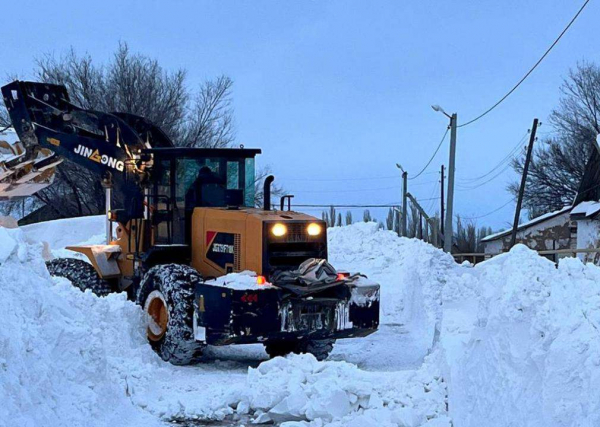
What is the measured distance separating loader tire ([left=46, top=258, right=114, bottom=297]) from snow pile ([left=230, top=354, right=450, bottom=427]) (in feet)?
14.0

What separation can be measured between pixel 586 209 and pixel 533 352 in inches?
1086

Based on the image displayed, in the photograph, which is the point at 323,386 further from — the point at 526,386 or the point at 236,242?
the point at 236,242

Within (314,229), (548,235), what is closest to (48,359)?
(314,229)

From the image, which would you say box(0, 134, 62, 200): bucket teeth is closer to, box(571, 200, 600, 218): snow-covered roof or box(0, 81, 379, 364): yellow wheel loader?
box(0, 81, 379, 364): yellow wheel loader

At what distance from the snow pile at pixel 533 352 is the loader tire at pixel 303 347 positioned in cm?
383

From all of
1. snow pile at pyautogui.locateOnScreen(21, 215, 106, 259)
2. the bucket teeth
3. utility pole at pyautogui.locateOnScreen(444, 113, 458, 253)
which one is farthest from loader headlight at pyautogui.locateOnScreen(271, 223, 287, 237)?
snow pile at pyautogui.locateOnScreen(21, 215, 106, 259)

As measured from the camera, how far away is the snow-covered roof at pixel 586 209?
3160 cm

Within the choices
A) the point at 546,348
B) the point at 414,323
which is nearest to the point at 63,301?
the point at 546,348

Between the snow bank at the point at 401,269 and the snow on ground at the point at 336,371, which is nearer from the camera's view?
the snow on ground at the point at 336,371

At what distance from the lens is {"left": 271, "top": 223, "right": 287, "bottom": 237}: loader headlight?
11.5m

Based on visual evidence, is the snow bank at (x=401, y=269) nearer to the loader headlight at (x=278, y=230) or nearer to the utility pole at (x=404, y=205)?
the loader headlight at (x=278, y=230)

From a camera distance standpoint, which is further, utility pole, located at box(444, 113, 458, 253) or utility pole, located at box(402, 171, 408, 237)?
utility pole, located at box(402, 171, 408, 237)

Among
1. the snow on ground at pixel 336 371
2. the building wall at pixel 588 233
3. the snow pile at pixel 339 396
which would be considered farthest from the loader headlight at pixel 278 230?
the building wall at pixel 588 233

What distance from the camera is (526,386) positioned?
7.09 meters
